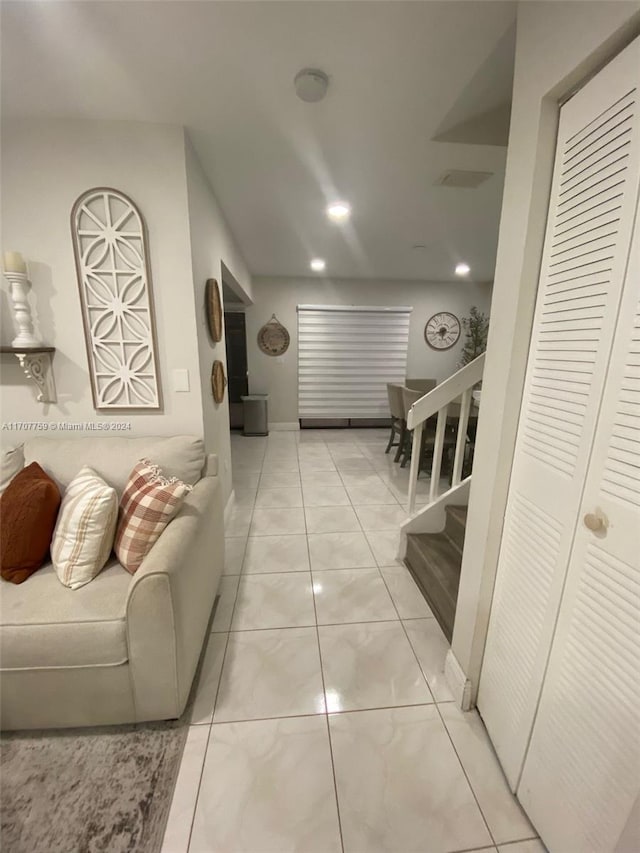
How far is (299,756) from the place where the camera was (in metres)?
1.18

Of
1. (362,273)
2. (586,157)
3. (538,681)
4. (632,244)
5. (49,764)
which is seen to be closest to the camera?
(632,244)

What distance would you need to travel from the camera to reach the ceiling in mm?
1119

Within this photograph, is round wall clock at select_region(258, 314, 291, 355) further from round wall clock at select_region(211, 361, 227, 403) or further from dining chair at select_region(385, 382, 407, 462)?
round wall clock at select_region(211, 361, 227, 403)

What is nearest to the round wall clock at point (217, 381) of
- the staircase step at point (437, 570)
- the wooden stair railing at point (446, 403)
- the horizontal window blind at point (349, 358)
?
the wooden stair railing at point (446, 403)

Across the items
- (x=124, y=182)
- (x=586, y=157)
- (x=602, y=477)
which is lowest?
(x=602, y=477)

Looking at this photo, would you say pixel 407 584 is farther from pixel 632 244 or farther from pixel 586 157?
pixel 586 157

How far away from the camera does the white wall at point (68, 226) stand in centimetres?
167

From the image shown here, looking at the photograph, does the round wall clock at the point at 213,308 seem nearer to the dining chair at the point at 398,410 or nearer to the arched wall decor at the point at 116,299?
the arched wall decor at the point at 116,299

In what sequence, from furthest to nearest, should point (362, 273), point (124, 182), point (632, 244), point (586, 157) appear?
point (362, 273)
point (124, 182)
point (586, 157)
point (632, 244)

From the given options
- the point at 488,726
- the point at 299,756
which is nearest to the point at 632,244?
the point at 488,726

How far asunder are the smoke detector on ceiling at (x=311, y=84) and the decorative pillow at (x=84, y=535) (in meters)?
1.81

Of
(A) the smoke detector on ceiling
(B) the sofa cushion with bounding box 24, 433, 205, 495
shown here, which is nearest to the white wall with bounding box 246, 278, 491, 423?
(B) the sofa cushion with bounding box 24, 433, 205, 495

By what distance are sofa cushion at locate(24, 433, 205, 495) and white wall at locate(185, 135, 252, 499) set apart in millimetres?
314

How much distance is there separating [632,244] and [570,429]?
0.43 m
